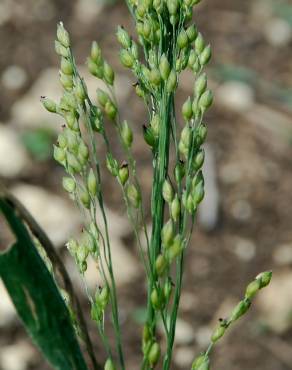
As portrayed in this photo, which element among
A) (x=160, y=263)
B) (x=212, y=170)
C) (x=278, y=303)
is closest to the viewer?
(x=160, y=263)

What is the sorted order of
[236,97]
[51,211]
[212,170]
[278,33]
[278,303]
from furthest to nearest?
[278,33], [236,97], [212,170], [51,211], [278,303]

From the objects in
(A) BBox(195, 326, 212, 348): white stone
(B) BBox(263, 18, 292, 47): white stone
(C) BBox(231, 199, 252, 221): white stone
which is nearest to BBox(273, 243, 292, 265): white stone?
(C) BBox(231, 199, 252, 221): white stone

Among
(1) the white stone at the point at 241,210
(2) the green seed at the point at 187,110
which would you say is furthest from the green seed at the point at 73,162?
(1) the white stone at the point at 241,210

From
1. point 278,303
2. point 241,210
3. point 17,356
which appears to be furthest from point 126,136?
point 241,210

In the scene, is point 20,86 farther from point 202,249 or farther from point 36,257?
point 36,257

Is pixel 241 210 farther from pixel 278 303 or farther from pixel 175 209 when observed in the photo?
pixel 175 209

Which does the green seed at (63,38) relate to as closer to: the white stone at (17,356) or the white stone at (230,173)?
the white stone at (17,356)

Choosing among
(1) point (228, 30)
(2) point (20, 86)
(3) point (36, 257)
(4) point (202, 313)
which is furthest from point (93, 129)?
(1) point (228, 30)

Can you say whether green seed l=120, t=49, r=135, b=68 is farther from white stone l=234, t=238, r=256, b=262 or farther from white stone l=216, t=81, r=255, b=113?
white stone l=216, t=81, r=255, b=113
